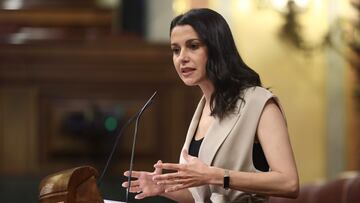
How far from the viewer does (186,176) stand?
5.54ft

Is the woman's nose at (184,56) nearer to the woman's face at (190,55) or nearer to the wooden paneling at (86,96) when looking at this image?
the woman's face at (190,55)

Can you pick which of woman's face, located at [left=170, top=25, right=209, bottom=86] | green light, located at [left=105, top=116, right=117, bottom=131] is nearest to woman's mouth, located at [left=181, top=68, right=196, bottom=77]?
woman's face, located at [left=170, top=25, right=209, bottom=86]

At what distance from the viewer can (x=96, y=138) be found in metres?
4.41

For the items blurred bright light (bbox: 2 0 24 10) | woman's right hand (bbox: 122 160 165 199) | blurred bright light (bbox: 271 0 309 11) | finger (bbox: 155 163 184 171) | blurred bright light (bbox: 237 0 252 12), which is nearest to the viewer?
finger (bbox: 155 163 184 171)

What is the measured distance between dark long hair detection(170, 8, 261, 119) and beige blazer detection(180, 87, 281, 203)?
0.07ft

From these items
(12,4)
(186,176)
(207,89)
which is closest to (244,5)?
(12,4)

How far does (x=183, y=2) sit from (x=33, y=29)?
146 cm

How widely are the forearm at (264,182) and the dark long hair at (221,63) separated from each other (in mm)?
Result: 169

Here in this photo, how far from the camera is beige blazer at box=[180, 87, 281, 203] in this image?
1.82m

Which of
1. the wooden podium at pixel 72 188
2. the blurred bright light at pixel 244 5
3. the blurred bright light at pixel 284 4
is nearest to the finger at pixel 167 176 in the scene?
the wooden podium at pixel 72 188

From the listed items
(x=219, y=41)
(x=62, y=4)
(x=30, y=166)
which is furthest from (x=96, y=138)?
(x=219, y=41)

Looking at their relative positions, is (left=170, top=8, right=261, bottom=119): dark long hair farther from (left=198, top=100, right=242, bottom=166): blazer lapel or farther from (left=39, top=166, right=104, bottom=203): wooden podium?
(left=39, top=166, right=104, bottom=203): wooden podium

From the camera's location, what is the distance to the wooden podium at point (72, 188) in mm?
1709

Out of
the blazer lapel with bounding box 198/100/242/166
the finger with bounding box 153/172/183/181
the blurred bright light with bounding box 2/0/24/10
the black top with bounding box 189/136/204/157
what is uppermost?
the blurred bright light with bounding box 2/0/24/10
